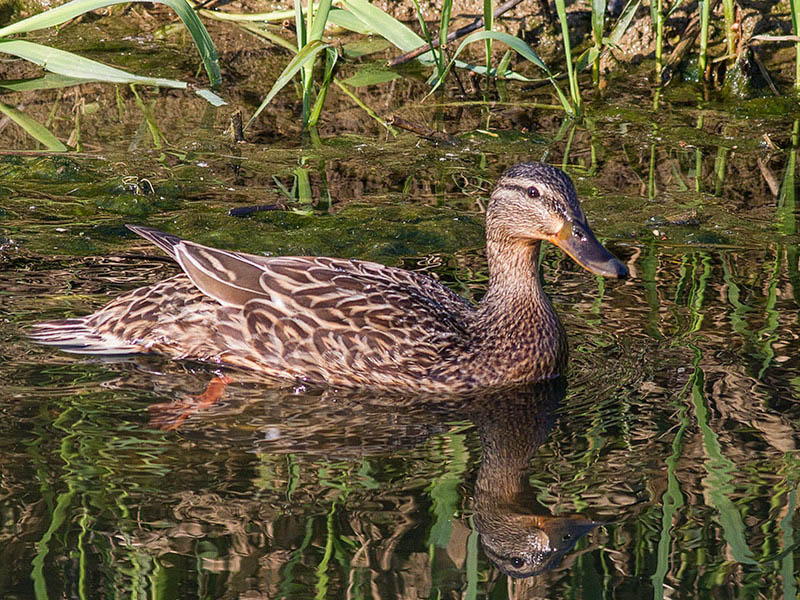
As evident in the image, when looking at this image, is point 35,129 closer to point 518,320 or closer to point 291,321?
point 291,321

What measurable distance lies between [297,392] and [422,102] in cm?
417

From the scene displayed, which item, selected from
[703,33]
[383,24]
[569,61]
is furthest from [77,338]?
[703,33]

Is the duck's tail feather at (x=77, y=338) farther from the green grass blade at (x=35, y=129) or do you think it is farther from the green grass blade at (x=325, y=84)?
the green grass blade at (x=325, y=84)

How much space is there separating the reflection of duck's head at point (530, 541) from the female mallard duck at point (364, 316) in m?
1.27

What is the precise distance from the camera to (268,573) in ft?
13.7

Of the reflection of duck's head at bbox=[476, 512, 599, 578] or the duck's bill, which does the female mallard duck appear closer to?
the duck's bill

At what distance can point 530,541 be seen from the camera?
4.52 meters

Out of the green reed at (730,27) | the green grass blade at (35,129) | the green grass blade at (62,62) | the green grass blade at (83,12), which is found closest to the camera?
the green grass blade at (83,12)

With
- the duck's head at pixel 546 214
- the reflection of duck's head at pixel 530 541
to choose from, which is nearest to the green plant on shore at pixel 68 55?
the duck's head at pixel 546 214

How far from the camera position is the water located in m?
4.28

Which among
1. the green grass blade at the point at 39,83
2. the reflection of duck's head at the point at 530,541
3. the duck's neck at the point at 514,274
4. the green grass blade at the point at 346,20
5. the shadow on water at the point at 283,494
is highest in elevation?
the green grass blade at the point at 346,20

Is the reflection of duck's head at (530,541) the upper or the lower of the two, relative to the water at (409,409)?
lower

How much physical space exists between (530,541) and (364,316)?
167 cm

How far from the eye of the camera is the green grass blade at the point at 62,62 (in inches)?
310
